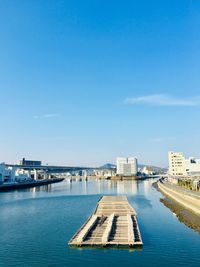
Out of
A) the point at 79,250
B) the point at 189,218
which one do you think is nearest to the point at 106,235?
the point at 79,250

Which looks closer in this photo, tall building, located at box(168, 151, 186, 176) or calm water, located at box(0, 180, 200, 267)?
calm water, located at box(0, 180, 200, 267)

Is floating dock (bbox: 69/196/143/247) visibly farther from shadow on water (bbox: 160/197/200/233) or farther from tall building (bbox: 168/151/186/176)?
tall building (bbox: 168/151/186/176)

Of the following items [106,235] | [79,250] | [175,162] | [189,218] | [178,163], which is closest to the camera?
[79,250]

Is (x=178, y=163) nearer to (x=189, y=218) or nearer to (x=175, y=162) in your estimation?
(x=175, y=162)

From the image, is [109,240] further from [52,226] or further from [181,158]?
[181,158]

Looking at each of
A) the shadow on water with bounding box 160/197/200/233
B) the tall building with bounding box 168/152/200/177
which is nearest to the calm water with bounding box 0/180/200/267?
the shadow on water with bounding box 160/197/200/233

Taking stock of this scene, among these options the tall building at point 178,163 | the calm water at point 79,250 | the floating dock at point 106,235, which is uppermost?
the tall building at point 178,163

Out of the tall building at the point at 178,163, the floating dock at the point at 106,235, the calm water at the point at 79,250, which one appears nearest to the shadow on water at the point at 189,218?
the calm water at the point at 79,250

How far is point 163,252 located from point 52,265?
8.36 m

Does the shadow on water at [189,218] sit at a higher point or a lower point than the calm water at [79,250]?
higher

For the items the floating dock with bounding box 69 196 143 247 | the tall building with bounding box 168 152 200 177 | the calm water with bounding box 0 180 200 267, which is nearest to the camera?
the calm water with bounding box 0 180 200 267

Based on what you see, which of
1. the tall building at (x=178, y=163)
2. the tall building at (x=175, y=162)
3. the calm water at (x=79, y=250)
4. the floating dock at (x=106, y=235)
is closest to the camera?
the calm water at (x=79, y=250)

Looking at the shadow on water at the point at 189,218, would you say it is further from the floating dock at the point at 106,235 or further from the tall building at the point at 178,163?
the tall building at the point at 178,163

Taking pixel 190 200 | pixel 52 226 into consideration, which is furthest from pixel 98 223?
pixel 190 200
